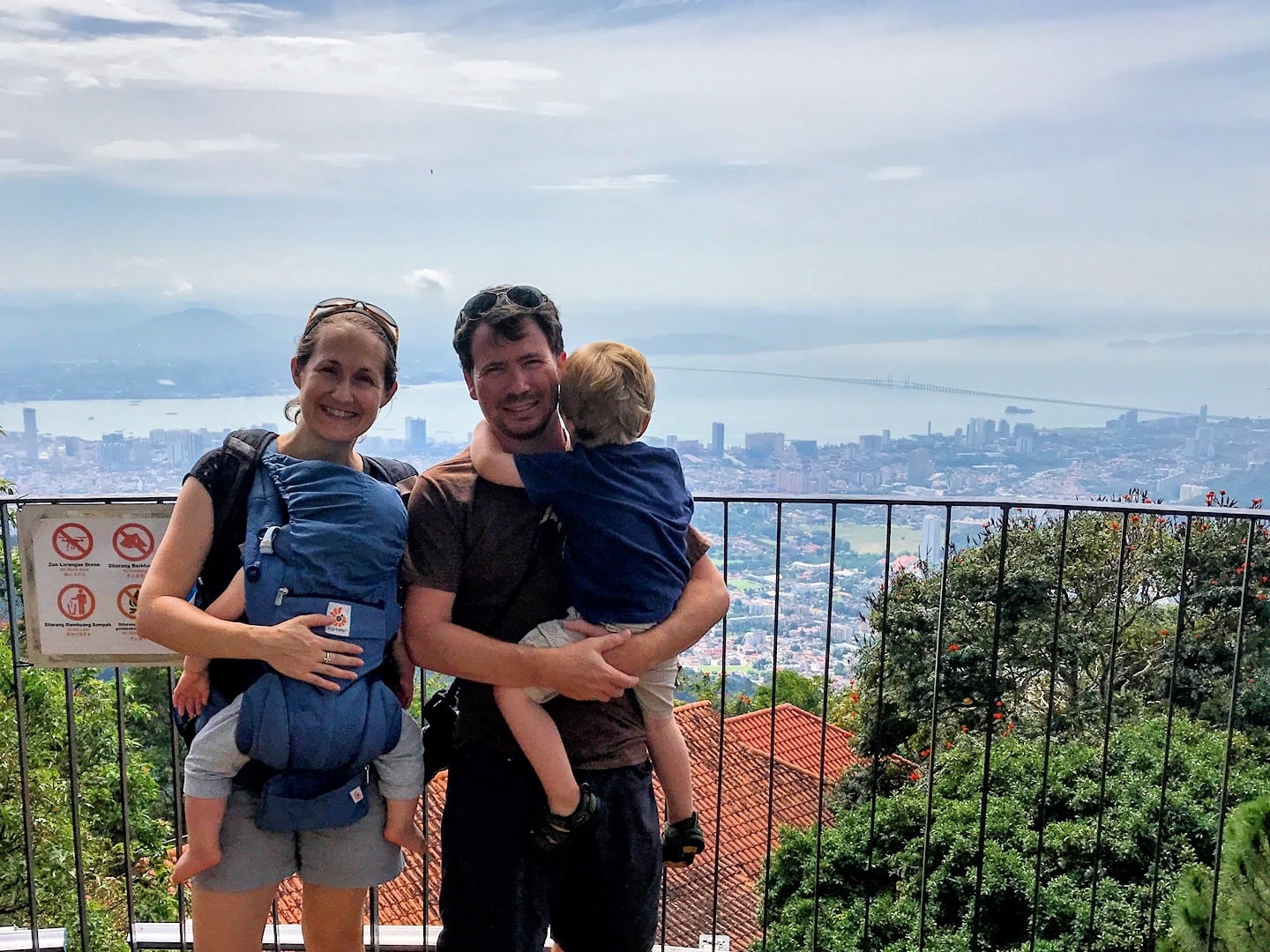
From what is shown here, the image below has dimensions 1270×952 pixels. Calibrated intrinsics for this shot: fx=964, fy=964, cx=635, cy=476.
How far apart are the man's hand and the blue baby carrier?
0.34m

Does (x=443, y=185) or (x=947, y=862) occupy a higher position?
(x=443, y=185)

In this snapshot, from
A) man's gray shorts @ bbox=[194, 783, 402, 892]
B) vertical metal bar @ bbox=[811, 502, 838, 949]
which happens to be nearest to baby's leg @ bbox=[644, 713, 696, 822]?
man's gray shorts @ bbox=[194, 783, 402, 892]

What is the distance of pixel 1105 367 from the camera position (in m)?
67.3

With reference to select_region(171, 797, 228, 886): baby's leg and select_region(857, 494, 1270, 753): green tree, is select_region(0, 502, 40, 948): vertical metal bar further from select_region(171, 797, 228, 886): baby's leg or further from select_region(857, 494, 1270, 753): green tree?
select_region(857, 494, 1270, 753): green tree

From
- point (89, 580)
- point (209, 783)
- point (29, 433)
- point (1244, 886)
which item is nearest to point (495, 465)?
point (209, 783)

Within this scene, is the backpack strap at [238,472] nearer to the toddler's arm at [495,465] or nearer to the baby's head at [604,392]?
the toddler's arm at [495,465]

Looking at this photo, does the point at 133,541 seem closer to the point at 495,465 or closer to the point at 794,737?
the point at 495,465

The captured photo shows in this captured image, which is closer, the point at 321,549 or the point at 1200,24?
the point at 321,549

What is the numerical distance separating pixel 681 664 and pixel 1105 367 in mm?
73505

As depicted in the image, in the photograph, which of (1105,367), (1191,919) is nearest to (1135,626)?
(1191,919)

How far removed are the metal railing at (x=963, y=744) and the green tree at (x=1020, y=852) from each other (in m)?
0.02

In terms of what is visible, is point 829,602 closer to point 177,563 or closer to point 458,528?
point 458,528

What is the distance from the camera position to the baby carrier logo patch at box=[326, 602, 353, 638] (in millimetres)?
1740

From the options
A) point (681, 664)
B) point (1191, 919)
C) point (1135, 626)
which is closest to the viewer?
point (681, 664)
